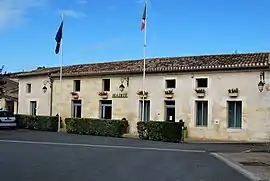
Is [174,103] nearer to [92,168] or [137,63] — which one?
[137,63]

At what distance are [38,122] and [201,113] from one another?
13.0 m

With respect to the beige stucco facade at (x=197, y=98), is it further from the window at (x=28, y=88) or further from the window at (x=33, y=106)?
the window at (x=28, y=88)

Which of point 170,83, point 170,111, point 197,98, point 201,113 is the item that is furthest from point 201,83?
point 170,111

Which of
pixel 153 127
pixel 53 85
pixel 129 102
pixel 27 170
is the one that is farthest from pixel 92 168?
pixel 53 85

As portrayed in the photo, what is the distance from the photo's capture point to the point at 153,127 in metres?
26.0

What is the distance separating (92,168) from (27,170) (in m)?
1.78

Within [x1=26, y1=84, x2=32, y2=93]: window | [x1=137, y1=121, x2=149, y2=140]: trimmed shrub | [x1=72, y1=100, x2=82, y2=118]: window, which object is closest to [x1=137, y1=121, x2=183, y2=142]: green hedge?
[x1=137, y1=121, x2=149, y2=140]: trimmed shrub

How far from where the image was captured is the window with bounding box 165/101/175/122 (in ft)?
97.7

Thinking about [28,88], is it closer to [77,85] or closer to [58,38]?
[77,85]

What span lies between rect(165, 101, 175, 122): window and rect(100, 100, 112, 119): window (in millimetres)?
4986

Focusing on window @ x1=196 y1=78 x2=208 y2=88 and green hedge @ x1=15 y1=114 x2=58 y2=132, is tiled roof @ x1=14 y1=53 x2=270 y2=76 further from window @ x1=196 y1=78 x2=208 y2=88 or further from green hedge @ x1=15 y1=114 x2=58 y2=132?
green hedge @ x1=15 y1=114 x2=58 y2=132

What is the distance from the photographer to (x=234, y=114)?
27438 millimetres

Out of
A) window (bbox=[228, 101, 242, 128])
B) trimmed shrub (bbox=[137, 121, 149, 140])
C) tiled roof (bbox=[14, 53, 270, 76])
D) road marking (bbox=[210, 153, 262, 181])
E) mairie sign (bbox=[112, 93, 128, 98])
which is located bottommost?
road marking (bbox=[210, 153, 262, 181])

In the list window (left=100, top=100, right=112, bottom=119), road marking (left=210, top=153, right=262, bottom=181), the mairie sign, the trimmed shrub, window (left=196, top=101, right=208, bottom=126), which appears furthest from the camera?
window (left=100, top=100, right=112, bottom=119)
